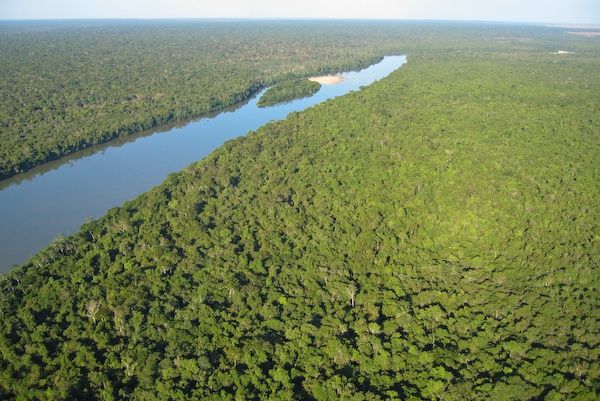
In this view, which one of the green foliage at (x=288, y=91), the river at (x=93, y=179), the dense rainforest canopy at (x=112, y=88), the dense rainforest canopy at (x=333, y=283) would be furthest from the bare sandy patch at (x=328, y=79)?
the dense rainforest canopy at (x=333, y=283)

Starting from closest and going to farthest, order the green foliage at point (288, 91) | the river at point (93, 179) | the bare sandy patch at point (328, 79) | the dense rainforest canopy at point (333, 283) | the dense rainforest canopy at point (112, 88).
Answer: the dense rainforest canopy at point (333, 283) → the river at point (93, 179) → the dense rainforest canopy at point (112, 88) → the green foliage at point (288, 91) → the bare sandy patch at point (328, 79)

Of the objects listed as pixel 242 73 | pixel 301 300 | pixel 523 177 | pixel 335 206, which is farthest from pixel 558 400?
pixel 242 73

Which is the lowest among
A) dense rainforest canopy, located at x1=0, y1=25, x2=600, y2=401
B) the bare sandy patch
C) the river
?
the bare sandy patch

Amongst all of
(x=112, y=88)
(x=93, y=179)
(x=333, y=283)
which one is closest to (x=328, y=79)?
(x=112, y=88)

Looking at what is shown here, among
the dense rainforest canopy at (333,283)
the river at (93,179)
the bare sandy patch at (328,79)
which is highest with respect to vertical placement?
the dense rainforest canopy at (333,283)

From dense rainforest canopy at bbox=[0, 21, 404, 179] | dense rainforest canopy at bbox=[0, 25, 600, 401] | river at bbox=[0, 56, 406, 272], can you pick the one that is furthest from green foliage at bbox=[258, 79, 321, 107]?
dense rainforest canopy at bbox=[0, 25, 600, 401]

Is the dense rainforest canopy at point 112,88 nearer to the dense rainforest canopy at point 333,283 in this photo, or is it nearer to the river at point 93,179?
the river at point 93,179

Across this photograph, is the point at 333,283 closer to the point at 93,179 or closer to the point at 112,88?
the point at 93,179

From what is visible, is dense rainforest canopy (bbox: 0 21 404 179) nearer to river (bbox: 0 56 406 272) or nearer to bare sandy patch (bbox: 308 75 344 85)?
river (bbox: 0 56 406 272)
